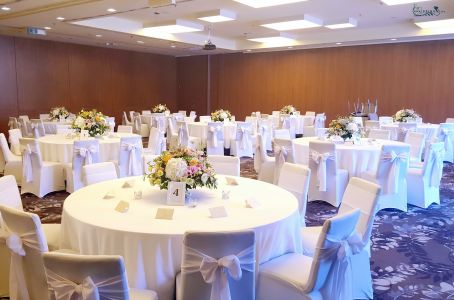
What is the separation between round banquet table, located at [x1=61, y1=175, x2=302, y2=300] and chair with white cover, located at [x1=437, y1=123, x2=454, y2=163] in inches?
299

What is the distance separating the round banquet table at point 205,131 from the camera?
10312 mm

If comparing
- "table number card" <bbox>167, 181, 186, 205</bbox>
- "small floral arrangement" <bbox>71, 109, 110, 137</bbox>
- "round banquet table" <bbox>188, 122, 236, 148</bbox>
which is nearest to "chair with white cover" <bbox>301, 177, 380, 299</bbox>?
"table number card" <bbox>167, 181, 186, 205</bbox>

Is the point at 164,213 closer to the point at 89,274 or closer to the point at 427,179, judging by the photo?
the point at 89,274

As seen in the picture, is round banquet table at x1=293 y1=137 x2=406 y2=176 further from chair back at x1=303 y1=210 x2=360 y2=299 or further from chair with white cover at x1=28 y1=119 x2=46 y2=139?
chair with white cover at x1=28 y1=119 x2=46 y2=139

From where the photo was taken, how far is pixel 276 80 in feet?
53.8

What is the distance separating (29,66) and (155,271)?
45.6 ft

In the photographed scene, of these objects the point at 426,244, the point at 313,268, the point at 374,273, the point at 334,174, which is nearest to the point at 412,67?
the point at 334,174

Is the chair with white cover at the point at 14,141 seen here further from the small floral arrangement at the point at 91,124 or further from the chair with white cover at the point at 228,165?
the chair with white cover at the point at 228,165

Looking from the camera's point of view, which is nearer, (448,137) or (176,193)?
(176,193)

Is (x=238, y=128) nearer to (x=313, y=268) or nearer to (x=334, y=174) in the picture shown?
(x=334, y=174)

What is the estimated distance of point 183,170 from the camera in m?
3.16

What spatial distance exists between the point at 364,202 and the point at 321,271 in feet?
2.96

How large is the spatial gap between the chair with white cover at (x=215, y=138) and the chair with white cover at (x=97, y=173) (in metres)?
Result: 5.69

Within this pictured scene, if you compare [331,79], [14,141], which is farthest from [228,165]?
[331,79]
